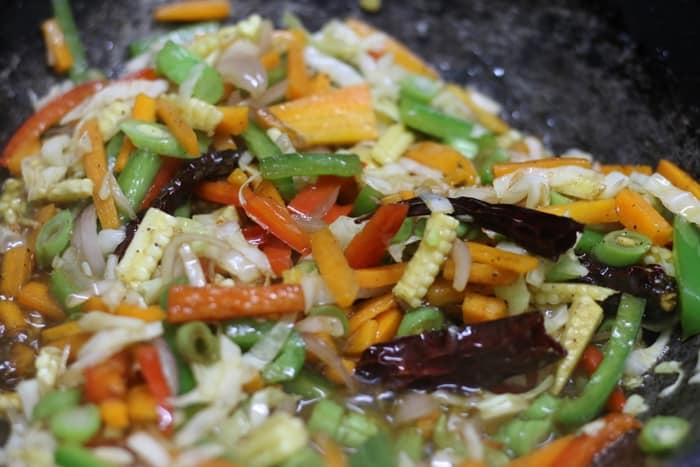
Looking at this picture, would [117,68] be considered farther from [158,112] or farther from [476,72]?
[476,72]

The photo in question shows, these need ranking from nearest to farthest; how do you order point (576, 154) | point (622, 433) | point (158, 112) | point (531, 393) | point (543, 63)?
point (622, 433)
point (531, 393)
point (158, 112)
point (576, 154)
point (543, 63)

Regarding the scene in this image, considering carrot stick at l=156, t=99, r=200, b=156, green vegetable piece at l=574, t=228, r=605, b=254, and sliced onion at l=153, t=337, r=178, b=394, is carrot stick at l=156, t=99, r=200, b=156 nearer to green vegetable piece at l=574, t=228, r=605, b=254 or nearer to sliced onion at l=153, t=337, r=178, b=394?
sliced onion at l=153, t=337, r=178, b=394

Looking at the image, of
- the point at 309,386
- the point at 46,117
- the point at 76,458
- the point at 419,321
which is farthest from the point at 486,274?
the point at 46,117

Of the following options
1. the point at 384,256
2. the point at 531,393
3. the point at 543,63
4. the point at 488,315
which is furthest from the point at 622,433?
the point at 543,63

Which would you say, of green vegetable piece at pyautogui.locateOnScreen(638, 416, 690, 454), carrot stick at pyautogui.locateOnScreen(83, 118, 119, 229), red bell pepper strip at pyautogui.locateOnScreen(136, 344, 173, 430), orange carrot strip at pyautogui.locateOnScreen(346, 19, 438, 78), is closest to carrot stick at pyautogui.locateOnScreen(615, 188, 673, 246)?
green vegetable piece at pyautogui.locateOnScreen(638, 416, 690, 454)

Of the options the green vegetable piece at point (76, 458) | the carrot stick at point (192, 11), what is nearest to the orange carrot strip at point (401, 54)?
the carrot stick at point (192, 11)

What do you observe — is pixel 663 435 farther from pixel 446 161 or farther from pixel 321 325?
pixel 446 161
